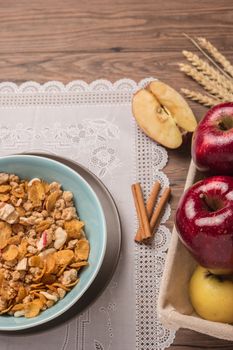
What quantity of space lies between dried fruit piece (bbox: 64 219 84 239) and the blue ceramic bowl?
0.01 m

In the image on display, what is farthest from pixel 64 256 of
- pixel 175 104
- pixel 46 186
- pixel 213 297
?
pixel 175 104

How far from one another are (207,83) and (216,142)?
0.91 feet

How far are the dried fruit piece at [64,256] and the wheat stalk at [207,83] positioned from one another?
1.25 feet

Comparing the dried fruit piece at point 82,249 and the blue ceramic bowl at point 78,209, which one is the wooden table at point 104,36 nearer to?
the blue ceramic bowl at point 78,209

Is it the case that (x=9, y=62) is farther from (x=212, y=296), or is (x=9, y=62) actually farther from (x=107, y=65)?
(x=212, y=296)

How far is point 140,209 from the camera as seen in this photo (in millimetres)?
926

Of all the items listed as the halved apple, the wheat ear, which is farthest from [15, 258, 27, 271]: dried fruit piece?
the wheat ear

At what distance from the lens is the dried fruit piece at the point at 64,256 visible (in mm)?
842

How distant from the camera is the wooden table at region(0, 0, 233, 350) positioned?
3.54 feet

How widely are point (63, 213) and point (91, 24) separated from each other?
17.2 inches

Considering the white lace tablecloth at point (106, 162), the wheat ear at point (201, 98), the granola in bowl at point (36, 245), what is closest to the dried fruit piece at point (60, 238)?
the granola in bowl at point (36, 245)

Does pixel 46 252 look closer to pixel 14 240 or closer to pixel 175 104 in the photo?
pixel 14 240

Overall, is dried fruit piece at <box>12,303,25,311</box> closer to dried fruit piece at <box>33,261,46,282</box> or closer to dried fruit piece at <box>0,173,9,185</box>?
Result: dried fruit piece at <box>33,261,46,282</box>

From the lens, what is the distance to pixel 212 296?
75 centimetres
